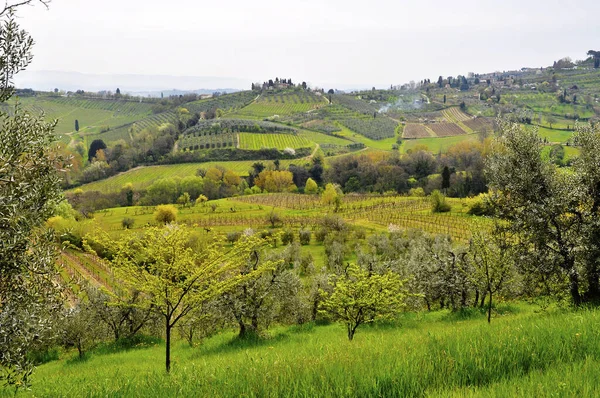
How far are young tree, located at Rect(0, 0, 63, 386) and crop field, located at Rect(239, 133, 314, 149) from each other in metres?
171

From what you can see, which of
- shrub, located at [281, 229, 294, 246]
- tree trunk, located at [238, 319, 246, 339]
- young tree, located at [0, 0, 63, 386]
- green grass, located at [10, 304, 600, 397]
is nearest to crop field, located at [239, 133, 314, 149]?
shrub, located at [281, 229, 294, 246]

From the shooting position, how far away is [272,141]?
18850 cm

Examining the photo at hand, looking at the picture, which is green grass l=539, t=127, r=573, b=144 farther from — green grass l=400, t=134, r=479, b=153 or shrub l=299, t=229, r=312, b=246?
shrub l=299, t=229, r=312, b=246

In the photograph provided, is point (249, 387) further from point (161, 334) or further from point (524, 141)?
point (161, 334)

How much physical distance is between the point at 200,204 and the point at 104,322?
297 feet

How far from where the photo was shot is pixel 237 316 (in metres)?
23.4

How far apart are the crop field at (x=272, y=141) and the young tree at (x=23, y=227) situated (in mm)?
170837

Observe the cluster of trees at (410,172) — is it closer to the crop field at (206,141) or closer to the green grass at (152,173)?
the green grass at (152,173)

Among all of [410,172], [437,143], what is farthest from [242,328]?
[437,143]

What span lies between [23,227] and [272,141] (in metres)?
183

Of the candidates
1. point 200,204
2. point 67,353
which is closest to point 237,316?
point 67,353

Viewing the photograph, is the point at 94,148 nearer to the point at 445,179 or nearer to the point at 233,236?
the point at 233,236

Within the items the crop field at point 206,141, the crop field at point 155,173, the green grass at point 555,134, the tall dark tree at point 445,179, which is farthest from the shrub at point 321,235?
the green grass at point 555,134

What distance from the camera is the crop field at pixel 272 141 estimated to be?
597ft
